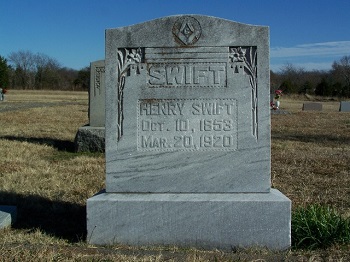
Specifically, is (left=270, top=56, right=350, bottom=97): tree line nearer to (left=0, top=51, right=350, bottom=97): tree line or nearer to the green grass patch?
(left=0, top=51, right=350, bottom=97): tree line

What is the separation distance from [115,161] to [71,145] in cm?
746

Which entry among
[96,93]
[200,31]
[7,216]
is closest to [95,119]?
[96,93]

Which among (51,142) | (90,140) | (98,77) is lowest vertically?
(51,142)

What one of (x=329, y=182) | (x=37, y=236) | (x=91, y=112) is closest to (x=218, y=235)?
(x=37, y=236)

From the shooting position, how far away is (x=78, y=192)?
21.4 feet

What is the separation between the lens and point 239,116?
14.7 ft

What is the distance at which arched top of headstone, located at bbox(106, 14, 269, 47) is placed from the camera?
4.46 m

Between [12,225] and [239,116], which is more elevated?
[239,116]

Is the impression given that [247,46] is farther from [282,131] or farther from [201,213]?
[282,131]

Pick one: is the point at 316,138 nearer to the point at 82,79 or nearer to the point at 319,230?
the point at 319,230

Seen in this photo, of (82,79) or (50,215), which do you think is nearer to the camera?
(50,215)

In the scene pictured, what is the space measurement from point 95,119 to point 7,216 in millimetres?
6589

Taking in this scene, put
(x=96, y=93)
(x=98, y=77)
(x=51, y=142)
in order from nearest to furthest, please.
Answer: (x=98, y=77) < (x=96, y=93) < (x=51, y=142)

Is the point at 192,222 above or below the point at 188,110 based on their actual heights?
below
